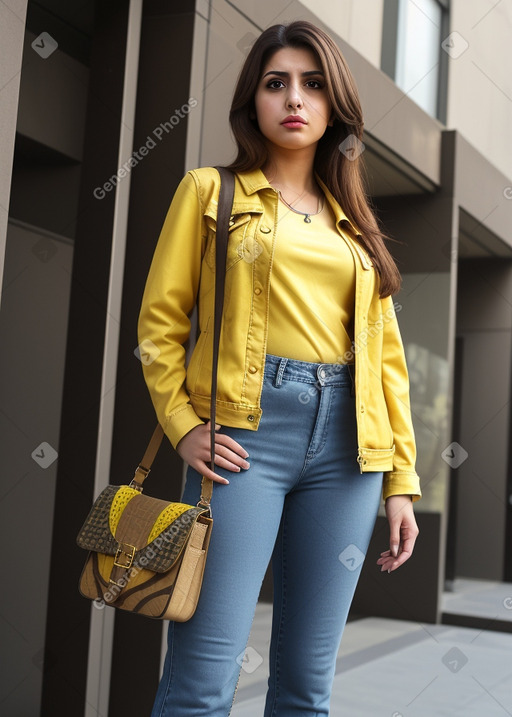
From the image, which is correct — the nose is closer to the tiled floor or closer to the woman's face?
the woman's face

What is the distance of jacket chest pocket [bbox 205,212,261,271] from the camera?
1.58m

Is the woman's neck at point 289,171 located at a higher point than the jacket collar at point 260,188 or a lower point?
higher

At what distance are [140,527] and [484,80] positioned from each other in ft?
17.4

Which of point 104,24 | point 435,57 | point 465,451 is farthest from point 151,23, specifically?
point 465,451

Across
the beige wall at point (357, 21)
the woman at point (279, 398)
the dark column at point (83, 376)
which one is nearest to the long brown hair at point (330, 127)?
the woman at point (279, 398)

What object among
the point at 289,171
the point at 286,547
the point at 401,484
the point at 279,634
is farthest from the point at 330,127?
the point at 279,634

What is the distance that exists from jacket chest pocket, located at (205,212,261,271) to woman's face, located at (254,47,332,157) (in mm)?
188

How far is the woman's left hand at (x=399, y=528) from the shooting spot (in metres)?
1.69

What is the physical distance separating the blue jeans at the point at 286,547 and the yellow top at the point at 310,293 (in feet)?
0.13

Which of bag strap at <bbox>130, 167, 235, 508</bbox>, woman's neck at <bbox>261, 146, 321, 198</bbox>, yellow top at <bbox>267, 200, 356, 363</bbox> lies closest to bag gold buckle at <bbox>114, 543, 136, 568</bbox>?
bag strap at <bbox>130, 167, 235, 508</bbox>

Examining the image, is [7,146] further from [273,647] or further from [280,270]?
[273,647]

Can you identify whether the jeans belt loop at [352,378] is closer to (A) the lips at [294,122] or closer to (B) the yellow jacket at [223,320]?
(B) the yellow jacket at [223,320]

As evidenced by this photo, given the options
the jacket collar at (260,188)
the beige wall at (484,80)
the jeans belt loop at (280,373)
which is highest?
the beige wall at (484,80)

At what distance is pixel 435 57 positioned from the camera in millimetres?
5492
